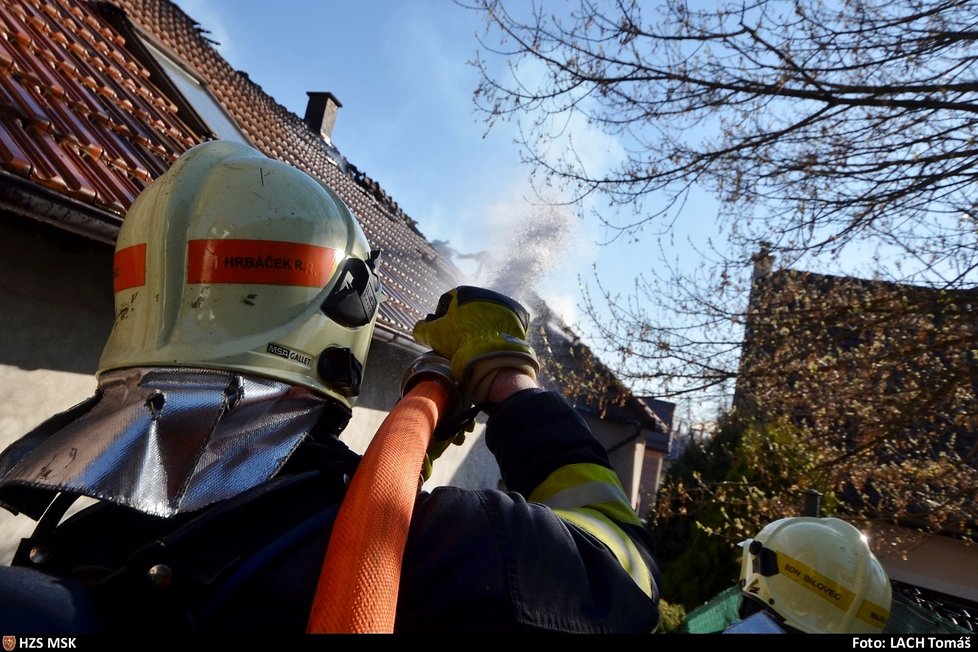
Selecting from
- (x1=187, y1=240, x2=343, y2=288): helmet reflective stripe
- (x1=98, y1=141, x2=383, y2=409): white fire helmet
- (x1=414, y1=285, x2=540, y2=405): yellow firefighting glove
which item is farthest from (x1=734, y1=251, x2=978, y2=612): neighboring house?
(x1=187, y1=240, x2=343, y2=288): helmet reflective stripe

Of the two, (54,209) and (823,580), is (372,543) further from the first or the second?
(823,580)

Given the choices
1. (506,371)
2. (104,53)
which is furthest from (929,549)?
(104,53)

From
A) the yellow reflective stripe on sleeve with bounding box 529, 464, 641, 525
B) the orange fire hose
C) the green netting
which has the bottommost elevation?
the green netting

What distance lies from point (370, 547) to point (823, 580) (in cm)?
366

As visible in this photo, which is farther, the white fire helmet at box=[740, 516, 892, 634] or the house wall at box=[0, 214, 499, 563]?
the white fire helmet at box=[740, 516, 892, 634]

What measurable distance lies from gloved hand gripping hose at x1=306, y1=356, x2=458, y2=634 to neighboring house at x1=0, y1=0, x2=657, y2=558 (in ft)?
6.62

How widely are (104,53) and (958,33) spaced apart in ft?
18.3

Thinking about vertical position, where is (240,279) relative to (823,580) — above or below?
above

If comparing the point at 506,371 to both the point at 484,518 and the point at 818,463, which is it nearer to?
the point at 484,518

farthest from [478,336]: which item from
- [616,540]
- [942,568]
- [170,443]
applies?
[942,568]

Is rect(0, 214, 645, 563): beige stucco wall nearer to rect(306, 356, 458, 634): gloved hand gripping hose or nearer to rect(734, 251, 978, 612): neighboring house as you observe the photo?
rect(306, 356, 458, 634): gloved hand gripping hose

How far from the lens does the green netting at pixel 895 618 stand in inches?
169

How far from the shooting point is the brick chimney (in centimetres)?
1126

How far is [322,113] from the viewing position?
11352 millimetres
